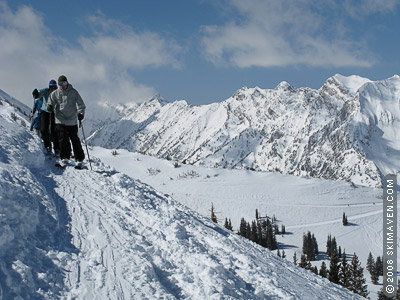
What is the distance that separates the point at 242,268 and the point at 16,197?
221 inches

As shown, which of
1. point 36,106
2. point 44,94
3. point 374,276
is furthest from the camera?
point 374,276

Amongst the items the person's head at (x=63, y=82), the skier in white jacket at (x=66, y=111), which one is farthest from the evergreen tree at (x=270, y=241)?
the person's head at (x=63, y=82)

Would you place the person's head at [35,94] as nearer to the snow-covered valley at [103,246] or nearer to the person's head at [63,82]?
the snow-covered valley at [103,246]

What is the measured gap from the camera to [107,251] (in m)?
7.55

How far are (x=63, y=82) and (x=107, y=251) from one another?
7309 millimetres

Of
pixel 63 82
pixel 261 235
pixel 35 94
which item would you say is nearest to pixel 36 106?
pixel 35 94

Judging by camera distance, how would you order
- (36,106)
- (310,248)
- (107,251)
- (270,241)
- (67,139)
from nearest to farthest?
(107,251) < (67,139) < (36,106) < (310,248) < (270,241)

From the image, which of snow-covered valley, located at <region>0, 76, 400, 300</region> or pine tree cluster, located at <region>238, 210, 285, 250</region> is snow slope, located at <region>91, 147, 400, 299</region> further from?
snow-covered valley, located at <region>0, 76, 400, 300</region>

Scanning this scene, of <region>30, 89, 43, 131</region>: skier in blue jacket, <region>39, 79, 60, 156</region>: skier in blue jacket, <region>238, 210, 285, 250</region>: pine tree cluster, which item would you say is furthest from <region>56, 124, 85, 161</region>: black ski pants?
<region>238, 210, 285, 250</region>: pine tree cluster

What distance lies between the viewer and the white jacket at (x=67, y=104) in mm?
12789

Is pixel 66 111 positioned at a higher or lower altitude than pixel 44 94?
lower

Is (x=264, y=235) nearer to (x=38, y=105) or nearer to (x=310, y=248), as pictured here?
(x=310, y=248)

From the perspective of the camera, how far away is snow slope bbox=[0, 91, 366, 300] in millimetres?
6238

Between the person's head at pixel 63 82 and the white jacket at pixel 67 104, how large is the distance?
0.13m
